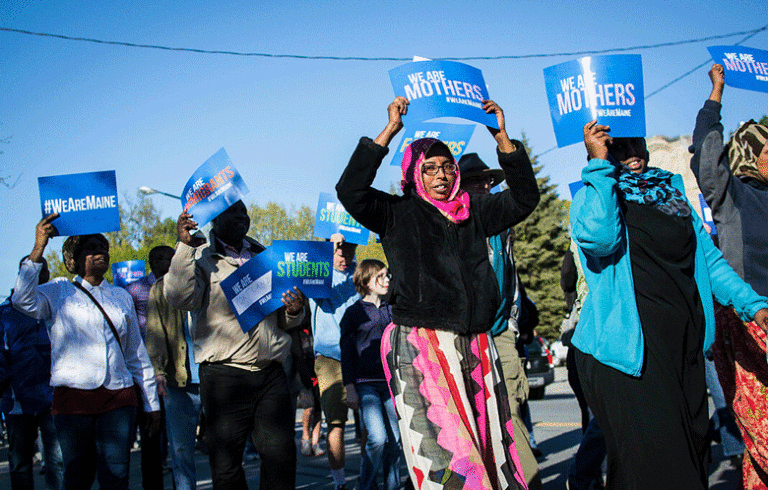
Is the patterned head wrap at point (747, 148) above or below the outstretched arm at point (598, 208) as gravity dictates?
above

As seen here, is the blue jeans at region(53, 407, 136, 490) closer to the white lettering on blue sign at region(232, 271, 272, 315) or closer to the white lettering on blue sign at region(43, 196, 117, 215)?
the white lettering on blue sign at region(232, 271, 272, 315)

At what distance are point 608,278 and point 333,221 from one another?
4.58 m

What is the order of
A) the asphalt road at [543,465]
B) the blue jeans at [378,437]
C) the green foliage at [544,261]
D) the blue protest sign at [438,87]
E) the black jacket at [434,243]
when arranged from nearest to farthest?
1. the black jacket at [434,243]
2. the blue protest sign at [438,87]
3. the blue jeans at [378,437]
4. the asphalt road at [543,465]
5. the green foliage at [544,261]

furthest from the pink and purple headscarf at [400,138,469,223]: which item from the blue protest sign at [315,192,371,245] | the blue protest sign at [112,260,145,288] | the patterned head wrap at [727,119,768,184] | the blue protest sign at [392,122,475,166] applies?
the blue protest sign at [112,260,145,288]

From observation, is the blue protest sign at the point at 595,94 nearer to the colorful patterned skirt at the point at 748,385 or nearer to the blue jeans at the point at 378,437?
the colorful patterned skirt at the point at 748,385

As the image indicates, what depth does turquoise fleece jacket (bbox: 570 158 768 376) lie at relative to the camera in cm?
325

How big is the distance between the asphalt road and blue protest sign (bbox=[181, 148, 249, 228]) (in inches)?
121

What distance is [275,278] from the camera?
504 cm

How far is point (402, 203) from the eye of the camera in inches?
151

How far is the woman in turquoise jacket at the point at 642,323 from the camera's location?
10.4ft

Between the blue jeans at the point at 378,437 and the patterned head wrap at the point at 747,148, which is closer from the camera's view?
the patterned head wrap at the point at 747,148

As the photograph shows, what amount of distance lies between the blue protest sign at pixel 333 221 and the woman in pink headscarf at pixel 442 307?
361 centimetres

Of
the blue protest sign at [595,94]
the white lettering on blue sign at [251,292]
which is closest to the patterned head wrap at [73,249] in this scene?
the white lettering on blue sign at [251,292]

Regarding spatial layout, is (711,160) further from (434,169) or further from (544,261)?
(544,261)
